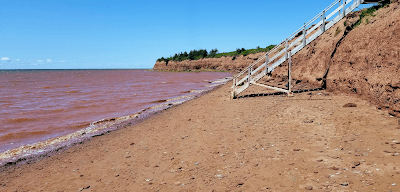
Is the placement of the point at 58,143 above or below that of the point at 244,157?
below

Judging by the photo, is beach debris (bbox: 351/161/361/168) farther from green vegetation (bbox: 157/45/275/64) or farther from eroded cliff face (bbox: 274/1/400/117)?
green vegetation (bbox: 157/45/275/64)

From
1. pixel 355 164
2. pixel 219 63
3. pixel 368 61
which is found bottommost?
pixel 355 164

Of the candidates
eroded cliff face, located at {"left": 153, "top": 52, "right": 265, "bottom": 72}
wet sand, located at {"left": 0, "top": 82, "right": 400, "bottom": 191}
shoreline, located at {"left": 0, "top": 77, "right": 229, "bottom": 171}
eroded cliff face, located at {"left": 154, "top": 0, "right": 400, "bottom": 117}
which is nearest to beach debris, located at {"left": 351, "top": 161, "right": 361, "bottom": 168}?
wet sand, located at {"left": 0, "top": 82, "right": 400, "bottom": 191}

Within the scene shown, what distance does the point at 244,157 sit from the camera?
557 cm

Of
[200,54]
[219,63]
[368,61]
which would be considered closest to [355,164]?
[368,61]

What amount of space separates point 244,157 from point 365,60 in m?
7.25

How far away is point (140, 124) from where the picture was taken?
10539 millimetres

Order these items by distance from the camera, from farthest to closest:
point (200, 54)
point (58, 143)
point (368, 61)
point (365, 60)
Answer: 1. point (200, 54)
2. point (365, 60)
3. point (368, 61)
4. point (58, 143)

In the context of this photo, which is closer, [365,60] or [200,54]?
[365,60]

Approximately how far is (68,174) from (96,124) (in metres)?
5.81

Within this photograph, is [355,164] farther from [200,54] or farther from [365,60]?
[200,54]

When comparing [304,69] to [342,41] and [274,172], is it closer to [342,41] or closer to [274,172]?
[342,41]

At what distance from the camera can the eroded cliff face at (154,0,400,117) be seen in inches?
298

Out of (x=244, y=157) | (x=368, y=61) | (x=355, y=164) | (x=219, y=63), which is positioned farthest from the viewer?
(x=219, y=63)
